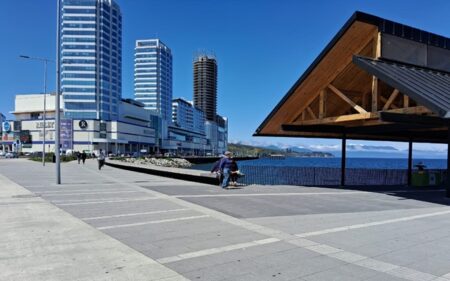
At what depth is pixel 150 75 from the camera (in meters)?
196

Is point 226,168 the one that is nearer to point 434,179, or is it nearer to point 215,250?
point 215,250

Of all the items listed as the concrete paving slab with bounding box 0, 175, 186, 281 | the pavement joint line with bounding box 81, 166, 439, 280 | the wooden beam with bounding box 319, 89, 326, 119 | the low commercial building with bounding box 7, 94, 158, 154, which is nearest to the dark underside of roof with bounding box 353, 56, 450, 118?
the wooden beam with bounding box 319, 89, 326, 119

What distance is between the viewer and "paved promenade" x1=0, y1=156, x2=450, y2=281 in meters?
5.50

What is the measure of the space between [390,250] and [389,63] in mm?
10077

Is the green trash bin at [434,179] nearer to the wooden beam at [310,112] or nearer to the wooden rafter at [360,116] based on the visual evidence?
the wooden beam at [310,112]

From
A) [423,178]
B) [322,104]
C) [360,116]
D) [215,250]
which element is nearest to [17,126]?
[322,104]

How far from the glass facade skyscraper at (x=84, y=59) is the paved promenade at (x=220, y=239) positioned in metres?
124

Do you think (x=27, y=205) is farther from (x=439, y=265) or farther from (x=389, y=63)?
(x=389, y=63)

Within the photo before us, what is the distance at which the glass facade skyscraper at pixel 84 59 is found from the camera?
130 m

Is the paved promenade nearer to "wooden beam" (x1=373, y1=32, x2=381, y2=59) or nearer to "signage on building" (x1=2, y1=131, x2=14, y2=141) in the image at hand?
"wooden beam" (x1=373, y1=32, x2=381, y2=59)

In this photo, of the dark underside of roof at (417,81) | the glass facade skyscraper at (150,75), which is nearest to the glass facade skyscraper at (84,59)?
the glass facade skyscraper at (150,75)

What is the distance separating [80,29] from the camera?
132m

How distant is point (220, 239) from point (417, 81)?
381 inches

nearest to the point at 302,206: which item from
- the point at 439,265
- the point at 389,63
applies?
the point at 439,265
